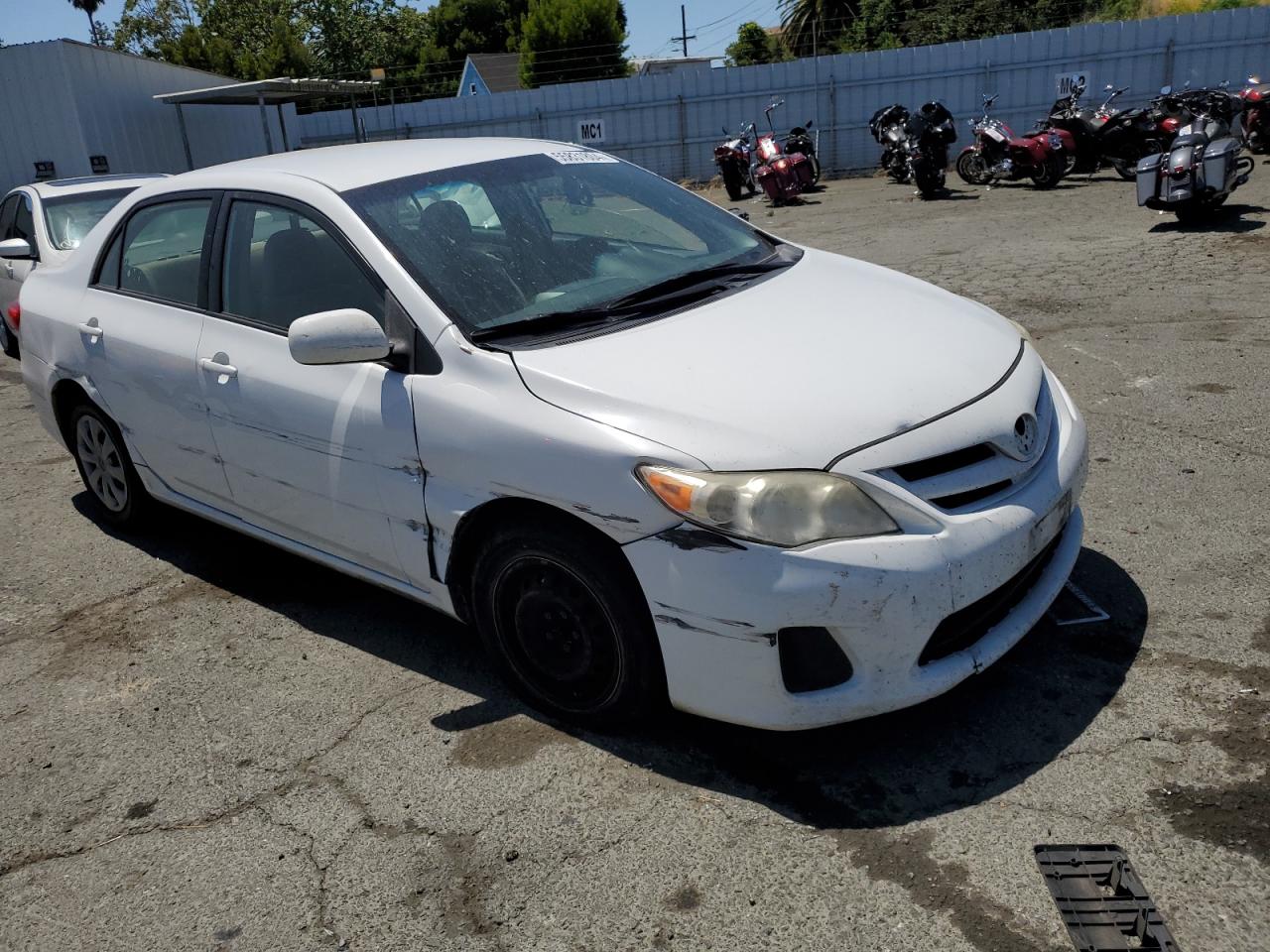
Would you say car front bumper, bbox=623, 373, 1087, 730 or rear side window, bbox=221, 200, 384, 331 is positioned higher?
rear side window, bbox=221, 200, 384, 331

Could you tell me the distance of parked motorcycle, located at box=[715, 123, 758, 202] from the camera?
60.6 ft

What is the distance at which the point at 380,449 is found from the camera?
11.1 feet

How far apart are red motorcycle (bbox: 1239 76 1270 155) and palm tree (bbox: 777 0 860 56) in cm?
3179

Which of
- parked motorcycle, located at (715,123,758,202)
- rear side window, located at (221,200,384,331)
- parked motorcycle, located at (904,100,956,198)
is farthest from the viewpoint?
parked motorcycle, located at (715,123,758,202)

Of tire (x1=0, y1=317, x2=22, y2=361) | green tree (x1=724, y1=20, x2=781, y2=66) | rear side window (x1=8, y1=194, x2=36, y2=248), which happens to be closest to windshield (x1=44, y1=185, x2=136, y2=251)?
rear side window (x1=8, y1=194, x2=36, y2=248)

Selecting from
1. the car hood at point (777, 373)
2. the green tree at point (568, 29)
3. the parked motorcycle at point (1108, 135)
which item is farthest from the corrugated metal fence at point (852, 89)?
the green tree at point (568, 29)

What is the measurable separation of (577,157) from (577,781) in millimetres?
2574

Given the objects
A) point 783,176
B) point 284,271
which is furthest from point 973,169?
point 284,271

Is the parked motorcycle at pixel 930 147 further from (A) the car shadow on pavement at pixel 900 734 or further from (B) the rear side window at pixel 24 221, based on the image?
(A) the car shadow on pavement at pixel 900 734

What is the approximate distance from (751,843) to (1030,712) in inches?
39.1

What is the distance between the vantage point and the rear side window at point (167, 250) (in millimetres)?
4250

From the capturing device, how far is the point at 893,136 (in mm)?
17594

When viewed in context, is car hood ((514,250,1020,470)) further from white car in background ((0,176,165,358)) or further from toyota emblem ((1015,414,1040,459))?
white car in background ((0,176,165,358))

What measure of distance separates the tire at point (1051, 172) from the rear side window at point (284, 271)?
44.5 feet
